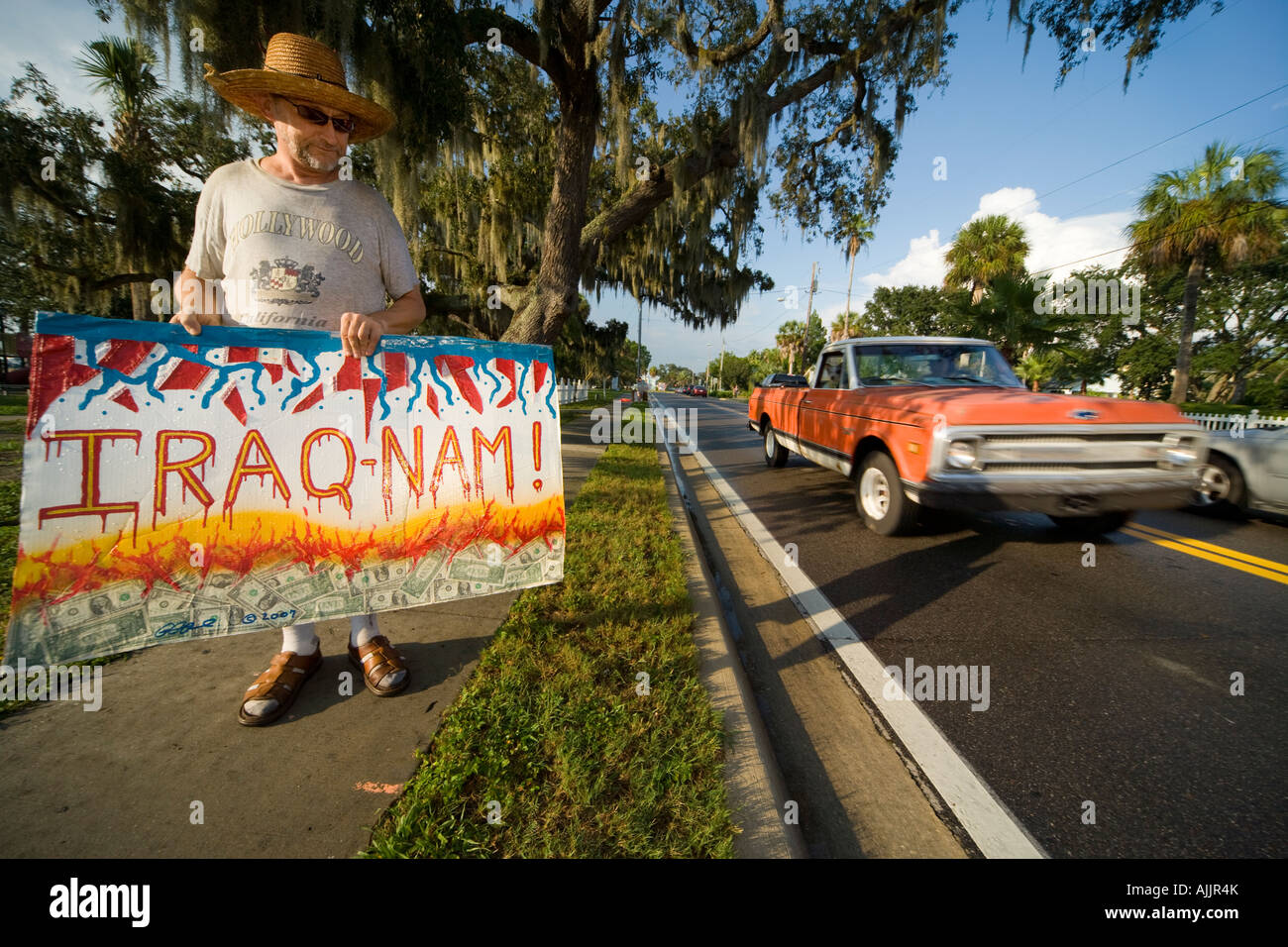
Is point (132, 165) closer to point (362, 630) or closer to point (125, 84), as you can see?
point (125, 84)

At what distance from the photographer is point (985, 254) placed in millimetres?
23766

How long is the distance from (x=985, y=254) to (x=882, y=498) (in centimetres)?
2599

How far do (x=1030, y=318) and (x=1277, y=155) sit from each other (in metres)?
7.26

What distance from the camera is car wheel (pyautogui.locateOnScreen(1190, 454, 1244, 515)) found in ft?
16.6

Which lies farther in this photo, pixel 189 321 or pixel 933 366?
pixel 933 366

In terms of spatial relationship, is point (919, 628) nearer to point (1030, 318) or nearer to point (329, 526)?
point (329, 526)

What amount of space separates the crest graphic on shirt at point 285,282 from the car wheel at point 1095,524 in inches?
219

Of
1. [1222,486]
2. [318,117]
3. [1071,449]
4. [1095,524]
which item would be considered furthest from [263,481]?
[1222,486]

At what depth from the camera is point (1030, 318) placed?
55.6 feet

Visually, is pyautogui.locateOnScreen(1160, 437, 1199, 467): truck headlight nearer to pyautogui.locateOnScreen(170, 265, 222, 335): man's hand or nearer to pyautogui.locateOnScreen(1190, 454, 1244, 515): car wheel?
pyautogui.locateOnScreen(1190, 454, 1244, 515): car wheel

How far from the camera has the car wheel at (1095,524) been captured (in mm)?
4289

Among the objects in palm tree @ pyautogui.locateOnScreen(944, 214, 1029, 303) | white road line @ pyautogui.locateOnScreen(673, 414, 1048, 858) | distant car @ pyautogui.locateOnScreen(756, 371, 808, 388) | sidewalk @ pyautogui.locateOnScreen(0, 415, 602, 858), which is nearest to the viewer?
sidewalk @ pyautogui.locateOnScreen(0, 415, 602, 858)

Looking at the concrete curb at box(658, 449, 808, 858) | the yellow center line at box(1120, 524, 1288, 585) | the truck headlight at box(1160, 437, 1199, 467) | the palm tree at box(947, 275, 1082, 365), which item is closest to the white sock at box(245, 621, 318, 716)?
the concrete curb at box(658, 449, 808, 858)
